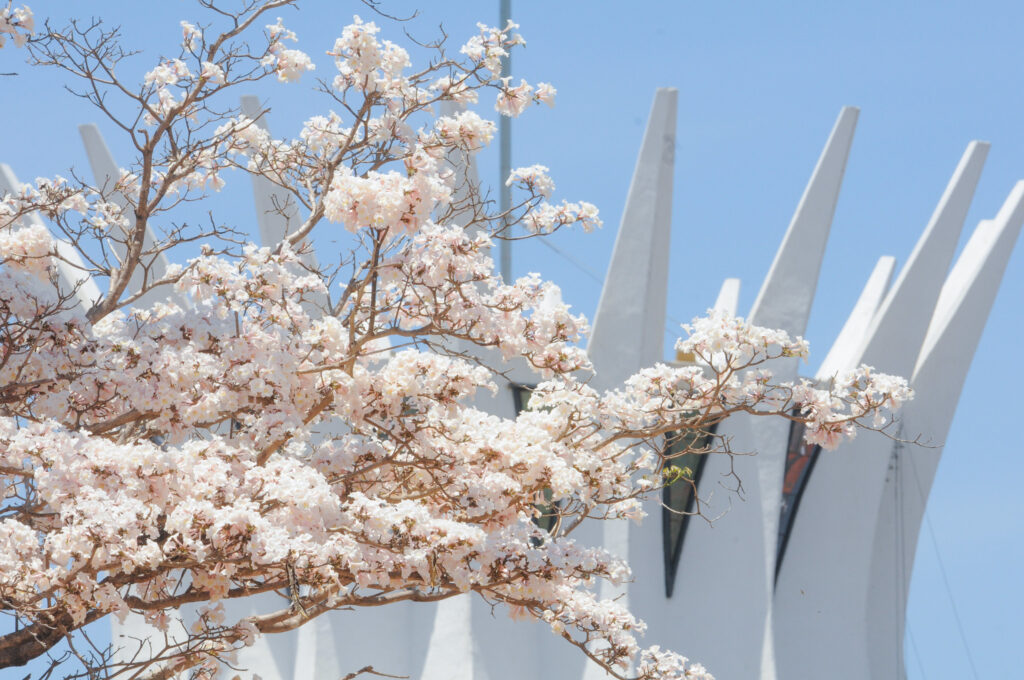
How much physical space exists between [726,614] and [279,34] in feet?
39.2

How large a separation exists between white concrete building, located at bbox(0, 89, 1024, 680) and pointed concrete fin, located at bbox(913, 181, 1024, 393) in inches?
1.2

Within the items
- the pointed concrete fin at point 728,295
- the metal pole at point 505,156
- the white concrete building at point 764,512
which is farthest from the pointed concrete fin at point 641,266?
the pointed concrete fin at point 728,295

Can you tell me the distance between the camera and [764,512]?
17078 millimetres

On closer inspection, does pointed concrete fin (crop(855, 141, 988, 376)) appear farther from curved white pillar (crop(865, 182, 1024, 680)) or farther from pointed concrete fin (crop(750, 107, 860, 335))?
pointed concrete fin (crop(750, 107, 860, 335))

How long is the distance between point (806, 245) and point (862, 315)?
16.4 ft

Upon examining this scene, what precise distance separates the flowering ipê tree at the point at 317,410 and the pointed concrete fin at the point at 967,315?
1195 cm

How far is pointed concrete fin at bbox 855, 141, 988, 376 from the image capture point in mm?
17766

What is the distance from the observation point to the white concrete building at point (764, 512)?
1653cm

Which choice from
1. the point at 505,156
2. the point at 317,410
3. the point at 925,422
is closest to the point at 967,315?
the point at 925,422

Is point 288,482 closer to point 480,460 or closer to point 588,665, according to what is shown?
point 480,460

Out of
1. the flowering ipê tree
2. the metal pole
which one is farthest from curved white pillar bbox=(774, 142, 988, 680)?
the flowering ipê tree

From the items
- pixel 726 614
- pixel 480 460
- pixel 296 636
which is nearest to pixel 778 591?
pixel 726 614

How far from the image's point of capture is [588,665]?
16438 millimetres

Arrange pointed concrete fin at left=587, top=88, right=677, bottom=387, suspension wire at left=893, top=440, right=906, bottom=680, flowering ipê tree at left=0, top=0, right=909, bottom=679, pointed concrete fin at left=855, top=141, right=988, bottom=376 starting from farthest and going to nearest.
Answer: suspension wire at left=893, top=440, right=906, bottom=680 < pointed concrete fin at left=855, top=141, right=988, bottom=376 < pointed concrete fin at left=587, top=88, right=677, bottom=387 < flowering ipê tree at left=0, top=0, right=909, bottom=679
